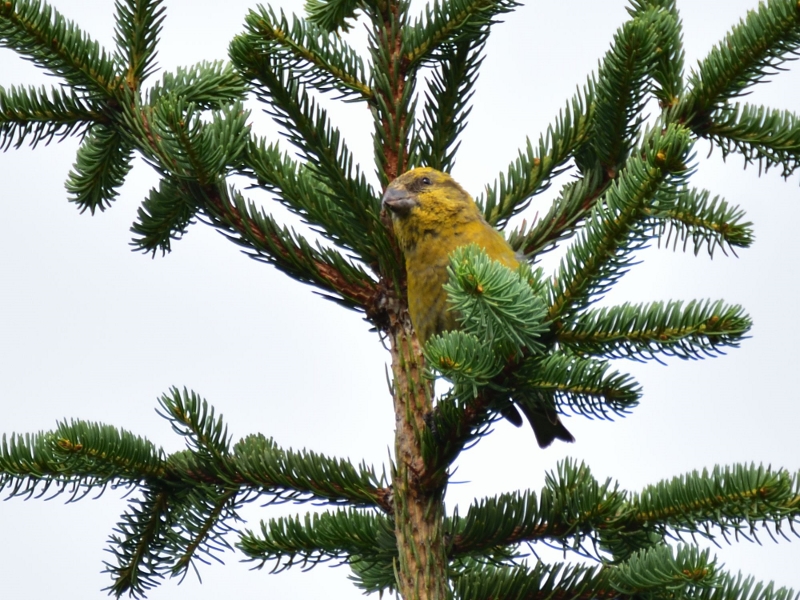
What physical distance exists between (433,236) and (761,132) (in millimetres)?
1447

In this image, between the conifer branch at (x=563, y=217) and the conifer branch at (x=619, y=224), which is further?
the conifer branch at (x=563, y=217)

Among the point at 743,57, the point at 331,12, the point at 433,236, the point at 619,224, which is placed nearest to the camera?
the point at 619,224

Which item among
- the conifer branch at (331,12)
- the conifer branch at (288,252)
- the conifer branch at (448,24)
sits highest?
the conifer branch at (331,12)

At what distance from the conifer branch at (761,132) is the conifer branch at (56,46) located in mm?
1769

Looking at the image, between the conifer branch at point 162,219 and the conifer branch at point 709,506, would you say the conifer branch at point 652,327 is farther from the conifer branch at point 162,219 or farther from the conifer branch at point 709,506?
the conifer branch at point 162,219

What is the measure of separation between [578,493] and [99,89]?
5.89ft

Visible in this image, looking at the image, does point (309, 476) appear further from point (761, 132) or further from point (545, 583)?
point (761, 132)

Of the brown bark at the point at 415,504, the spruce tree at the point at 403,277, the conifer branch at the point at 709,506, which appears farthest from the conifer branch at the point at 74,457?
the conifer branch at the point at 709,506

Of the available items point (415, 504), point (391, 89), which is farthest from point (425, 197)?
point (415, 504)

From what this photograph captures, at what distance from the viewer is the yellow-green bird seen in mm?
3209

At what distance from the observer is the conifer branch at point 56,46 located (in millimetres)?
2717

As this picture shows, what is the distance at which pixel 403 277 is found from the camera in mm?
3023

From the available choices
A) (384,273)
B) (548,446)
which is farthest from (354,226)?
(548,446)

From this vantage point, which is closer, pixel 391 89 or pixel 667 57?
pixel 667 57
